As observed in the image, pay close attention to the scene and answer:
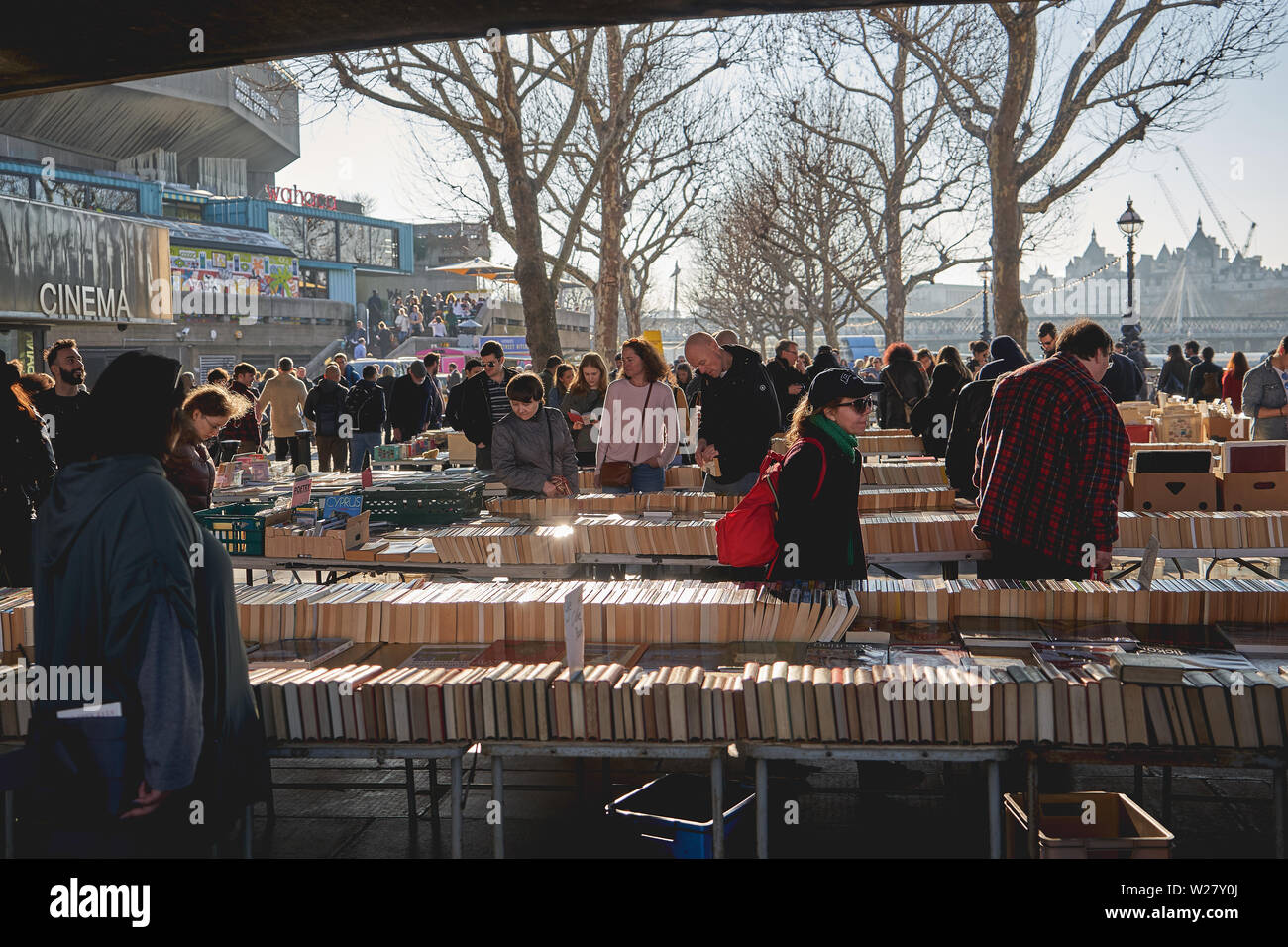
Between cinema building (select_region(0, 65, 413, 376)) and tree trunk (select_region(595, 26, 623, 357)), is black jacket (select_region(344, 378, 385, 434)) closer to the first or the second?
cinema building (select_region(0, 65, 413, 376))

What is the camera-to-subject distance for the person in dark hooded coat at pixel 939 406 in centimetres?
1193

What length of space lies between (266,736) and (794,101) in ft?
84.8

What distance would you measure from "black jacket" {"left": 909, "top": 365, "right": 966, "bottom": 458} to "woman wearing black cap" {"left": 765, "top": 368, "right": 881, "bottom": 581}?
685cm

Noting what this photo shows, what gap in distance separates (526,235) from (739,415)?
1176cm

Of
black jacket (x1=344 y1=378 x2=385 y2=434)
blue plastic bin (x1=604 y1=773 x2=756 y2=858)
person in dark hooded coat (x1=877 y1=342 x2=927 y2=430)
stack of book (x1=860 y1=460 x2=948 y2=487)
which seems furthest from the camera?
black jacket (x1=344 y1=378 x2=385 y2=434)

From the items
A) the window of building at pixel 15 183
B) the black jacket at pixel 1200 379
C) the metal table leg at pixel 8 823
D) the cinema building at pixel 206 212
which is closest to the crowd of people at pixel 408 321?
the cinema building at pixel 206 212

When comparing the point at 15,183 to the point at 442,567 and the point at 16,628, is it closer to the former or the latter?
the point at 442,567

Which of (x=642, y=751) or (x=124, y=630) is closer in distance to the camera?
(x=124, y=630)

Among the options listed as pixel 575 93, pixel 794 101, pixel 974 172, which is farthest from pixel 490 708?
pixel 974 172

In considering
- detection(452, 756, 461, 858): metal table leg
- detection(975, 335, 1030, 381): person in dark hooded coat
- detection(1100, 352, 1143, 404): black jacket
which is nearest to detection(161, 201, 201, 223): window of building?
detection(1100, 352, 1143, 404): black jacket

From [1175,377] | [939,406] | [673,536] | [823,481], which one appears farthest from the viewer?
[1175,377]

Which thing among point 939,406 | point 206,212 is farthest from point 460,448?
point 206,212

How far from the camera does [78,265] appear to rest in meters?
16.6

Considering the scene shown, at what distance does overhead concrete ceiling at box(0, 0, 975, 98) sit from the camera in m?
3.61
